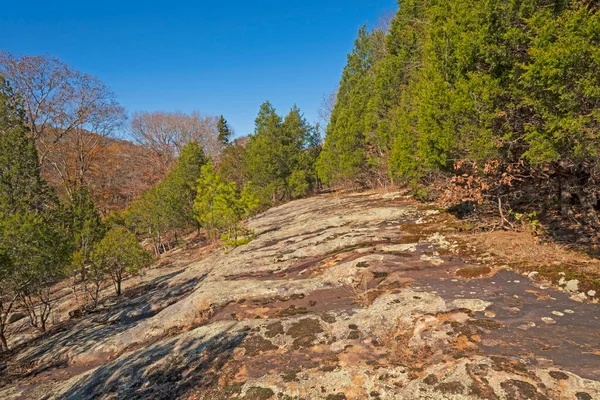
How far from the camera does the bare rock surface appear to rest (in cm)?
362

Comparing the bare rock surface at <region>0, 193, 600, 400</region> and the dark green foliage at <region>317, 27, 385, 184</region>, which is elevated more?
the dark green foliage at <region>317, 27, 385, 184</region>

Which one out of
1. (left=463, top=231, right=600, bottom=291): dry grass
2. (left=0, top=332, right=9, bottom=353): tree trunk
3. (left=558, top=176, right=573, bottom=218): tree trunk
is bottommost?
(left=0, top=332, right=9, bottom=353): tree trunk

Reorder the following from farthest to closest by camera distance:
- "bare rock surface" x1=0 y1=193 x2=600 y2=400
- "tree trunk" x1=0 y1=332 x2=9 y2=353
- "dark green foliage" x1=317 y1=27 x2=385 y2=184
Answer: "dark green foliage" x1=317 y1=27 x2=385 y2=184
"tree trunk" x1=0 y1=332 x2=9 y2=353
"bare rock surface" x1=0 y1=193 x2=600 y2=400

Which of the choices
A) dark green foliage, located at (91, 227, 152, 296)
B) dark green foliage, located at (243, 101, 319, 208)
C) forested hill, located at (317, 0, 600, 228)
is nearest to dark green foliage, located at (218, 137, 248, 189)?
dark green foliage, located at (243, 101, 319, 208)

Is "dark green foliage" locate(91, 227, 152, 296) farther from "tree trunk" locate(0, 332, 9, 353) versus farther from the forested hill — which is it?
the forested hill

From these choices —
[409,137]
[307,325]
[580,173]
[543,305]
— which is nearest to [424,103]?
[409,137]

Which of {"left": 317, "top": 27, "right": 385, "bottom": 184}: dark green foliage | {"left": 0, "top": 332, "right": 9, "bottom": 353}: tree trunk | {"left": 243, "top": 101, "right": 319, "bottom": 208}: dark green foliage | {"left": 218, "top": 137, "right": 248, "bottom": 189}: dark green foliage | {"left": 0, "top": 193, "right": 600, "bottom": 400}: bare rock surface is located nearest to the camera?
{"left": 0, "top": 193, "right": 600, "bottom": 400}: bare rock surface

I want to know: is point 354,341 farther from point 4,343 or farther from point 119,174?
point 119,174

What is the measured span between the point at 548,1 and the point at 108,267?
20.0 meters

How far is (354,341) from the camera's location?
15.7ft

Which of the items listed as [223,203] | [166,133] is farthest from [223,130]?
[223,203]

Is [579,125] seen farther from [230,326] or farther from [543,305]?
[230,326]

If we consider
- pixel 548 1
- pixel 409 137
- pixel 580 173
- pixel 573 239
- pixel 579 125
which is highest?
pixel 548 1

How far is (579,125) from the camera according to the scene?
507 cm
